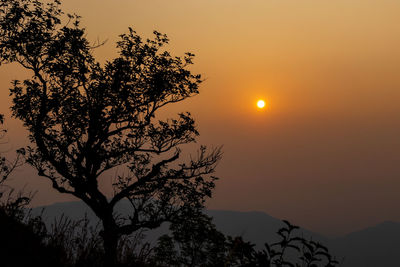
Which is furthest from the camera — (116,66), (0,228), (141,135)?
(141,135)

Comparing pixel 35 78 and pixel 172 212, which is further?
pixel 172 212

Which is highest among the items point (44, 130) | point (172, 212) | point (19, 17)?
point (19, 17)

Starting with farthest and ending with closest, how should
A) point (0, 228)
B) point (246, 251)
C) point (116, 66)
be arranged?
1. point (116, 66)
2. point (0, 228)
3. point (246, 251)

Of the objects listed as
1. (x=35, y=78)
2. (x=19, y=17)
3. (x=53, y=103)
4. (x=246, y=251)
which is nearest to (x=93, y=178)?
(x=53, y=103)

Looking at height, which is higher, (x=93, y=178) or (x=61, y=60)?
(x=61, y=60)

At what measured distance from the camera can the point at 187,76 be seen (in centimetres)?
2723

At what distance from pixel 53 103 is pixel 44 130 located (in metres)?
2.06

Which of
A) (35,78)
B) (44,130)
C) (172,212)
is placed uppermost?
(35,78)

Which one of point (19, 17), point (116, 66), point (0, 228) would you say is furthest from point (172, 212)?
point (0, 228)

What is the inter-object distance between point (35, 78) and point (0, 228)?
20.7 m

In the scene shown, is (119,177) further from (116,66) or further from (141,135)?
(116,66)

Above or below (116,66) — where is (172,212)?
below

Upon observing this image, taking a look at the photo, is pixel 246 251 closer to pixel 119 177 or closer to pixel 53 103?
pixel 53 103

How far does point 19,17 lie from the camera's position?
24.2 m
